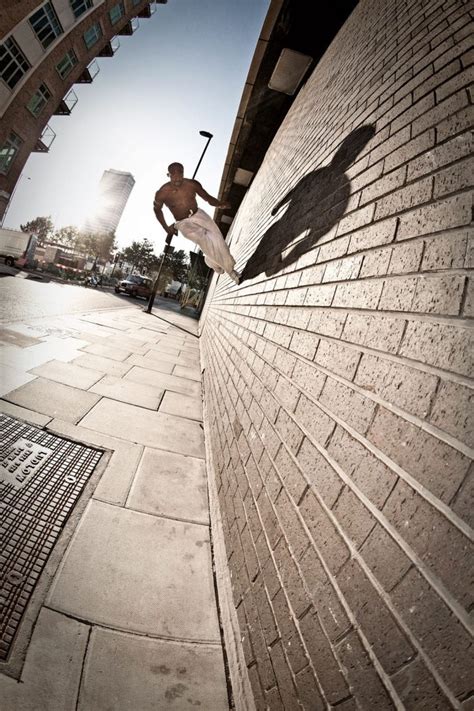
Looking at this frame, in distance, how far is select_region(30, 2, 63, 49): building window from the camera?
17500 millimetres

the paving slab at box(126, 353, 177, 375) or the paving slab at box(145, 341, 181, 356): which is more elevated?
the paving slab at box(145, 341, 181, 356)

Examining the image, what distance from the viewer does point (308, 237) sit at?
1.90 m

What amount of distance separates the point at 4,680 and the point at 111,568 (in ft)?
1.89

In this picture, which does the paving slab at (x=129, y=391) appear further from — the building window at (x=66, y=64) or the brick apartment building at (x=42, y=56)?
the building window at (x=66, y=64)

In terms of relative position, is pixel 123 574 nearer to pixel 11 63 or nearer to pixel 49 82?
pixel 11 63

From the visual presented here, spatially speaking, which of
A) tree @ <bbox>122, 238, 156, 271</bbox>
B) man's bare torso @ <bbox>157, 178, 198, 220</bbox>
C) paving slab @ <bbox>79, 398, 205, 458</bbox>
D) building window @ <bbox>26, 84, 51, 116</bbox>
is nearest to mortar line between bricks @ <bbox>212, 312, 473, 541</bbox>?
paving slab @ <bbox>79, 398, 205, 458</bbox>

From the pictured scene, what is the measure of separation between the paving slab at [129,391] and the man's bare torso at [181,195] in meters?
2.43

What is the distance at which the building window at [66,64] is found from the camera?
22.3m

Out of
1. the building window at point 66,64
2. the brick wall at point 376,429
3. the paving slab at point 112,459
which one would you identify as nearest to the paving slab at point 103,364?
the paving slab at point 112,459

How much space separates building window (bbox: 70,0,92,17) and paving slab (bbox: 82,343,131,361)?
2595cm

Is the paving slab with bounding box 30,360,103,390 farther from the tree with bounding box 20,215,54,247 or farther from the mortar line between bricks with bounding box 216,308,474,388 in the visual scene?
the tree with bounding box 20,215,54,247

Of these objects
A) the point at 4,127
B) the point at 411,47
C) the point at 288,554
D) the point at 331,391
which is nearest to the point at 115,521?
the point at 288,554

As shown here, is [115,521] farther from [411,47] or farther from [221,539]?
[411,47]

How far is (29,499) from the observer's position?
1.97 meters
